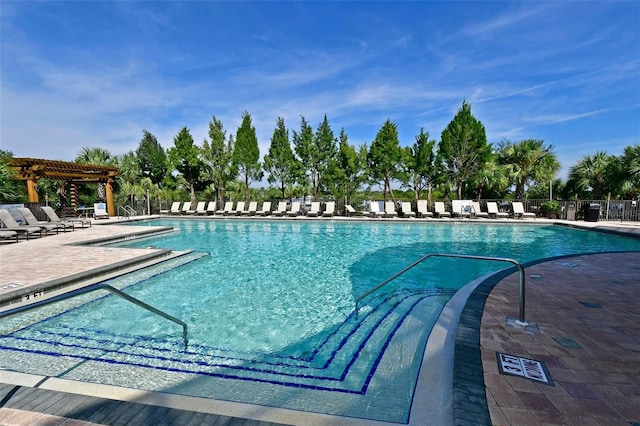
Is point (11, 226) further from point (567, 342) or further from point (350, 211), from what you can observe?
point (350, 211)

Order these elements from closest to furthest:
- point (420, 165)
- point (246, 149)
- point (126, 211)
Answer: point (420, 165), point (126, 211), point (246, 149)

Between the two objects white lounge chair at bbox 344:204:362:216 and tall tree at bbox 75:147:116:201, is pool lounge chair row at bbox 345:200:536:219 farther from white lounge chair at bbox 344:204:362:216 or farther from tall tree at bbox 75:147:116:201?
tall tree at bbox 75:147:116:201

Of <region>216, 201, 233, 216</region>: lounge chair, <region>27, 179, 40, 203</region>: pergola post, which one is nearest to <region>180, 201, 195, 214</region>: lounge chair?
<region>216, 201, 233, 216</region>: lounge chair

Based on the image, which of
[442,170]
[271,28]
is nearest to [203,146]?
[271,28]

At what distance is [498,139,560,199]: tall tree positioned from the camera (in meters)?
18.2

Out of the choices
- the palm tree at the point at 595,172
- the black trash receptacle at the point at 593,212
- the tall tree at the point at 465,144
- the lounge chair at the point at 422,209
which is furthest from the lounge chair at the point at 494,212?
the palm tree at the point at 595,172

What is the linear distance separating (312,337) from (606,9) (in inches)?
592

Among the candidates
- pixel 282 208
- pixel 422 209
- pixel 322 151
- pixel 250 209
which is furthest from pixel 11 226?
pixel 422 209

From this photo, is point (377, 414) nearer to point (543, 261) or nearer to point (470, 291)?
point (470, 291)

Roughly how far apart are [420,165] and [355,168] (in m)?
4.38

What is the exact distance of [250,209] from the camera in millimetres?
20812

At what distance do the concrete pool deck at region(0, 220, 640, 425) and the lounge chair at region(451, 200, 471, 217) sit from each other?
13.2m

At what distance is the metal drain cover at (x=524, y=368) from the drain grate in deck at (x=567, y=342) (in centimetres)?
56

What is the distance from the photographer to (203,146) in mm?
22938
